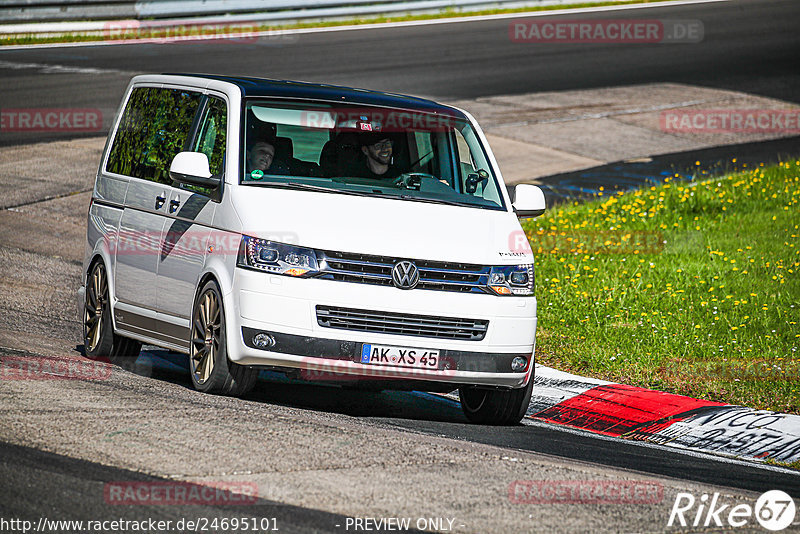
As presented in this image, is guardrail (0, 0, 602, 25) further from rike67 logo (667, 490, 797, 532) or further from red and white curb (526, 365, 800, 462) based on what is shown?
rike67 logo (667, 490, 797, 532)


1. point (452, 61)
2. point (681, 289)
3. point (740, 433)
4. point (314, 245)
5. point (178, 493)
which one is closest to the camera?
point (178, 493)

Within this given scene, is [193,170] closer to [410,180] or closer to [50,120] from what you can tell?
→ [410,180]

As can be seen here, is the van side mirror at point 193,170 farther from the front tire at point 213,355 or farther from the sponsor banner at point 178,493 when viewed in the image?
the sponsor banner at point 178,493

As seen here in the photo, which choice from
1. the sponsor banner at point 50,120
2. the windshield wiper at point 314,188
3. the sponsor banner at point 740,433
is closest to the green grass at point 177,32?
the sponsor banner at point 50,120

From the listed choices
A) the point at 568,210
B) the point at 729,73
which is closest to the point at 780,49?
the point at 729,73

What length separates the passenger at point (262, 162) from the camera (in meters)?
8.32

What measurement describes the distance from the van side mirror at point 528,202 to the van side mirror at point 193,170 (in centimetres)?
206

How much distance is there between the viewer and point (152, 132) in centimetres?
941

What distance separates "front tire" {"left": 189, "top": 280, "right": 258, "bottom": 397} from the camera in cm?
787

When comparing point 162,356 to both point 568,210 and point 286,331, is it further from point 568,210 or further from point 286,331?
point 568,210

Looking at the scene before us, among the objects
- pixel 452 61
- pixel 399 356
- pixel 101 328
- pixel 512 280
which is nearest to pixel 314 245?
pixel 399 356

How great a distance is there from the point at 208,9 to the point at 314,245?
22689mm

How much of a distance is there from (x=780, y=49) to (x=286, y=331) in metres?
24.7

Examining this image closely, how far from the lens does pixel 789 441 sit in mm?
8484
